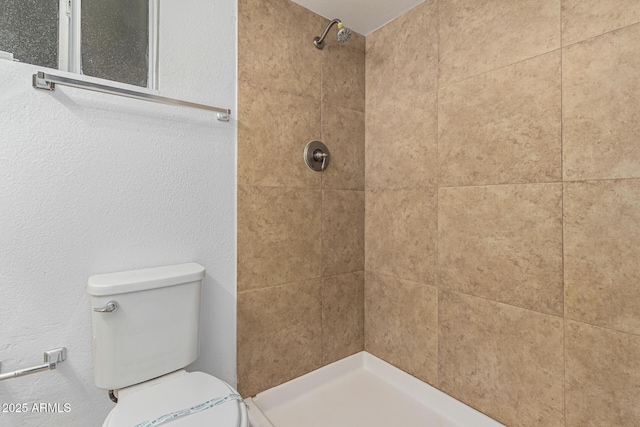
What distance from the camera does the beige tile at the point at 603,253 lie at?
35.9 inches

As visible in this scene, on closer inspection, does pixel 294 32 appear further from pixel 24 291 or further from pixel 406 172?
pixel 24 291

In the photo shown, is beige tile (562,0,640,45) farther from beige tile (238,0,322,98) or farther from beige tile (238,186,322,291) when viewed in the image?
beige tile (238,186,322,291)

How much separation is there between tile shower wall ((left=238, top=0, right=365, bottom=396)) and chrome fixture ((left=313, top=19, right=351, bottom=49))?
4 centimetres

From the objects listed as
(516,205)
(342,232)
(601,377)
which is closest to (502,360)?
(601,377)

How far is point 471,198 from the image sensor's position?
1.30 m

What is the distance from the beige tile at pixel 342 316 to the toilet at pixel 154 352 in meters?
0.75

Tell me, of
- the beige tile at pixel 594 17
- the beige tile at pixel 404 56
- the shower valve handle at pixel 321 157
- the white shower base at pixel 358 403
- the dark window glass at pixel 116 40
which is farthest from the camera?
the shower valve handle at pixel 321 157

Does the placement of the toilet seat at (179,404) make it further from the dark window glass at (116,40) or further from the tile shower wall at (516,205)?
the dark window glass at (116,40)

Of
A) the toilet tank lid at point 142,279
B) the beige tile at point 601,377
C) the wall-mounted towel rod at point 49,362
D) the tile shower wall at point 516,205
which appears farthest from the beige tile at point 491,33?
the wall-mounted towel rod at point 49,362

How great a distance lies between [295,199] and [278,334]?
70cm

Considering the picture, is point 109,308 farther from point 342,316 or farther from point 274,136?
point 342,316

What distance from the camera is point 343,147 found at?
67.5 inches

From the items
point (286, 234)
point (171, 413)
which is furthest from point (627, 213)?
point (171, 413)

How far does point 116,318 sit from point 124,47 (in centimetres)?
102
